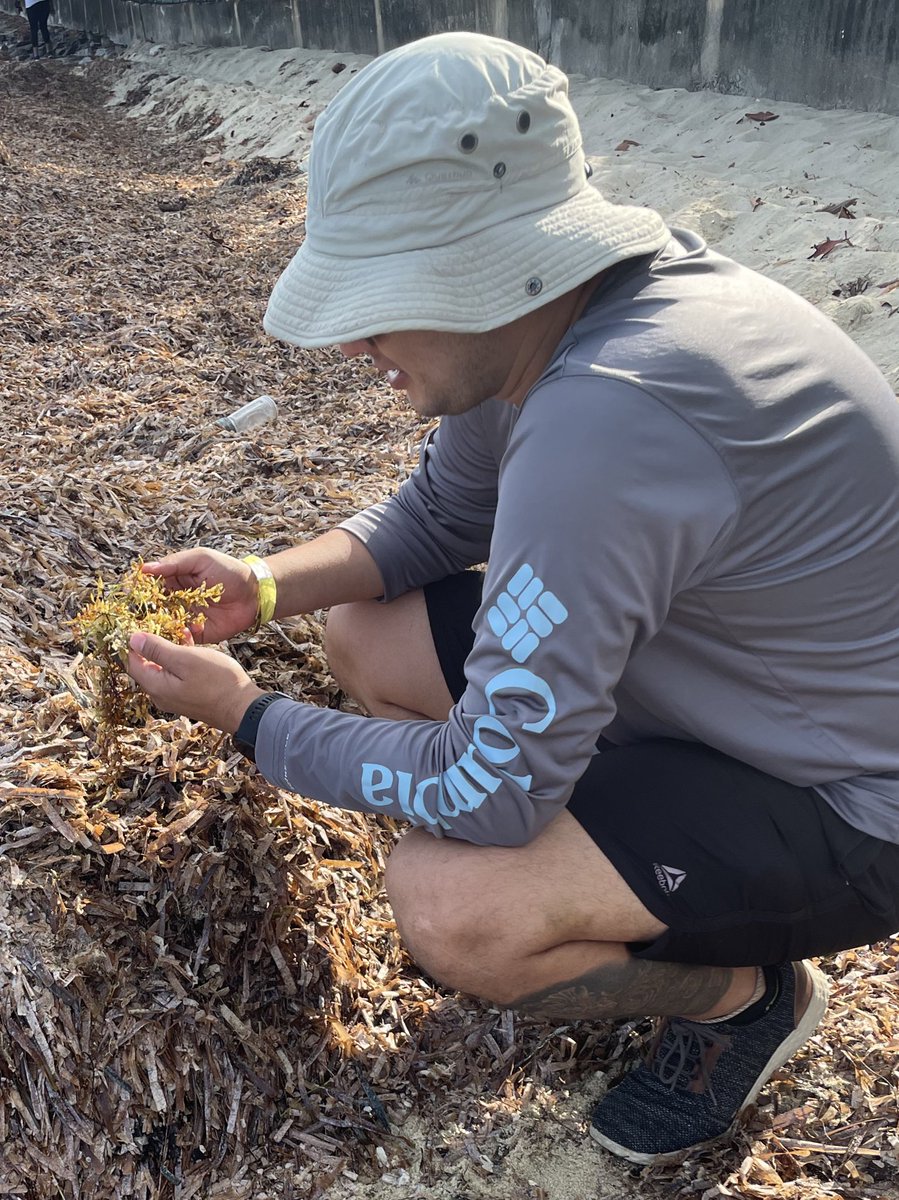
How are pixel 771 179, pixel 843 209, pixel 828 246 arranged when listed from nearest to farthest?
1. pixel 828 246
2. pixel 843 209
3. pixel 771 179

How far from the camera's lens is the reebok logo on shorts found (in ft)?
6.27

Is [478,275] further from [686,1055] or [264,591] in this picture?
[686,1055]

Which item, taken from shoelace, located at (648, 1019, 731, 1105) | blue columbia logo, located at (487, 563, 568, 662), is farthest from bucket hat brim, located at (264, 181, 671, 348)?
shoelace, located at (648, 1019, 731, 1105)

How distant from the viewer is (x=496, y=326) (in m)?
1.70

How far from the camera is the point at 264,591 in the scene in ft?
8.30

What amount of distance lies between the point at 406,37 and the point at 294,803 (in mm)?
12946

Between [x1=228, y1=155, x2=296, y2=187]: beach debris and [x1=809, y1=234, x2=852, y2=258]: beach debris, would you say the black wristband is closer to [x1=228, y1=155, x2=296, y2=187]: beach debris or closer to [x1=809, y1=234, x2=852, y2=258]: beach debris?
[x1=809, y1=234, x2=852, y2=258]: beach debris

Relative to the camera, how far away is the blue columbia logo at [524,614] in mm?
1655

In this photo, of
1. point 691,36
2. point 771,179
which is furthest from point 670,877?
point 691,36

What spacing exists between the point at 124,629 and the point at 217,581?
0.33m

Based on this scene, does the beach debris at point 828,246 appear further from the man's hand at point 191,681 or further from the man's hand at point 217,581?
the man's hand at point 191,681

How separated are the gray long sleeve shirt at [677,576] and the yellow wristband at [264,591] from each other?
504mm

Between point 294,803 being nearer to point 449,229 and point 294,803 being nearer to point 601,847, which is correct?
point 601,847

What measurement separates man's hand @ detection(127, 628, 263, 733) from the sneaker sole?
1.09 metres
